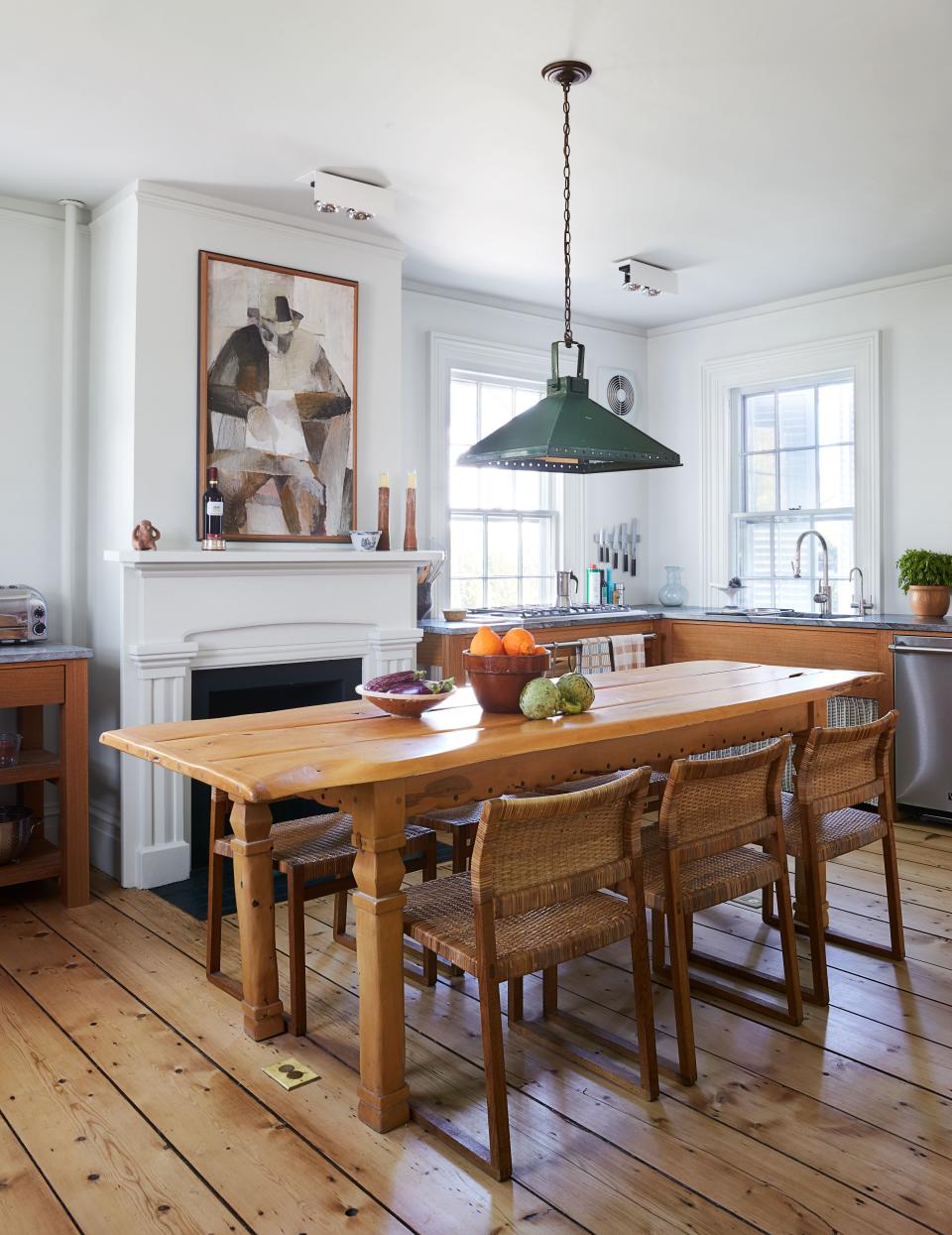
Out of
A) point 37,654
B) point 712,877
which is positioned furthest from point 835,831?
point 37,654

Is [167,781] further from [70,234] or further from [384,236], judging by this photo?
[384,236]

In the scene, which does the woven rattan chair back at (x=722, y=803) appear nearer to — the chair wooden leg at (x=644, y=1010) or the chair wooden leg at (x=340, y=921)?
the chair wooden leg at (x=644, y=1010)

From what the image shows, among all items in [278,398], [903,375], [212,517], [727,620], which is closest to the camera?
[212,517]

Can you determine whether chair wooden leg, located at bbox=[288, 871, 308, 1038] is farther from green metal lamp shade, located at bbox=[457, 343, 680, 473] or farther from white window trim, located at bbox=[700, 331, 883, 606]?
white window trim, located at bbox=[700, 331, 883, 606]

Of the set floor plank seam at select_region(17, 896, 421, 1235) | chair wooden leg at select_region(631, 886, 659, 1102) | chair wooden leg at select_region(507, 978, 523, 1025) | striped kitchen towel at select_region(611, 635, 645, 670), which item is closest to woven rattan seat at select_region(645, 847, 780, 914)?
chair wooden leg at select_region(631, 886, 659, 1102)

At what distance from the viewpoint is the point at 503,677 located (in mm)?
2822

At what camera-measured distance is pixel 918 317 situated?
17.5 ft

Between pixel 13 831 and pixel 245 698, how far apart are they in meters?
1.14

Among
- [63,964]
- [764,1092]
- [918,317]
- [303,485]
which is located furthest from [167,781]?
[918,317]

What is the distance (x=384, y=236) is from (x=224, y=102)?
4.73 feet

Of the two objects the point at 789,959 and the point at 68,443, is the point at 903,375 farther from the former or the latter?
the point at 68,443

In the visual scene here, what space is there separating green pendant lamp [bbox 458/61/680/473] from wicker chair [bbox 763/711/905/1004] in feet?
3.57

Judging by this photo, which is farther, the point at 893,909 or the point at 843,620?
the point at 843,620

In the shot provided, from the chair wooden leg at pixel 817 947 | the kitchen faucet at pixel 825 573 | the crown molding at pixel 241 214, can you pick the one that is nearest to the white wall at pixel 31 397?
the crown molding at pixel 241 214
